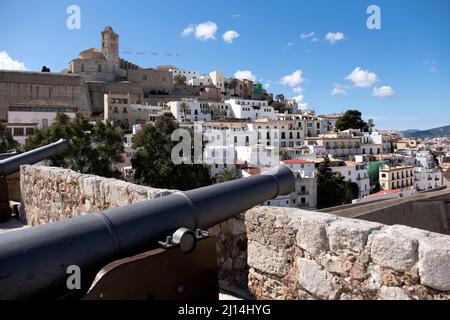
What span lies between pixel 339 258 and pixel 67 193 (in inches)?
168

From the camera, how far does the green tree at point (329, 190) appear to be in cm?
4003

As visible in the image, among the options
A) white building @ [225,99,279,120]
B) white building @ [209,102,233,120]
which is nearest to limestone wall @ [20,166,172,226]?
white building @ [209,102,233,120]

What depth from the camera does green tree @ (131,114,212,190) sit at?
27.2 metres

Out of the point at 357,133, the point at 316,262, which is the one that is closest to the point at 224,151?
the point at 357,133

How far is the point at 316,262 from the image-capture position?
272cm

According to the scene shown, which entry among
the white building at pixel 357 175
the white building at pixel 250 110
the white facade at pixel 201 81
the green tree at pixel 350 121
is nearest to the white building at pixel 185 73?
the white facade at pixel 201 81

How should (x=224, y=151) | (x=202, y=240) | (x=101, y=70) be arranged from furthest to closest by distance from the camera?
(x=101, y=70) < (x=224, y=151) < (x=202, y=240)

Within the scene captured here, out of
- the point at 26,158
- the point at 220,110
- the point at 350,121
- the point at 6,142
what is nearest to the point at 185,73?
the point at 220,110

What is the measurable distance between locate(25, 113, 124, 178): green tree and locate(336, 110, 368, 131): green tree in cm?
5923

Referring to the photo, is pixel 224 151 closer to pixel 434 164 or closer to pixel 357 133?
pixel 357 133

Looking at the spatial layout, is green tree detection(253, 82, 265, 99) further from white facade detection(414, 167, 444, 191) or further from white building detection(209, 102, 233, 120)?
white facade detection(414, 167, 444, 191)

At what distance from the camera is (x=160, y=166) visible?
27.1 metres
